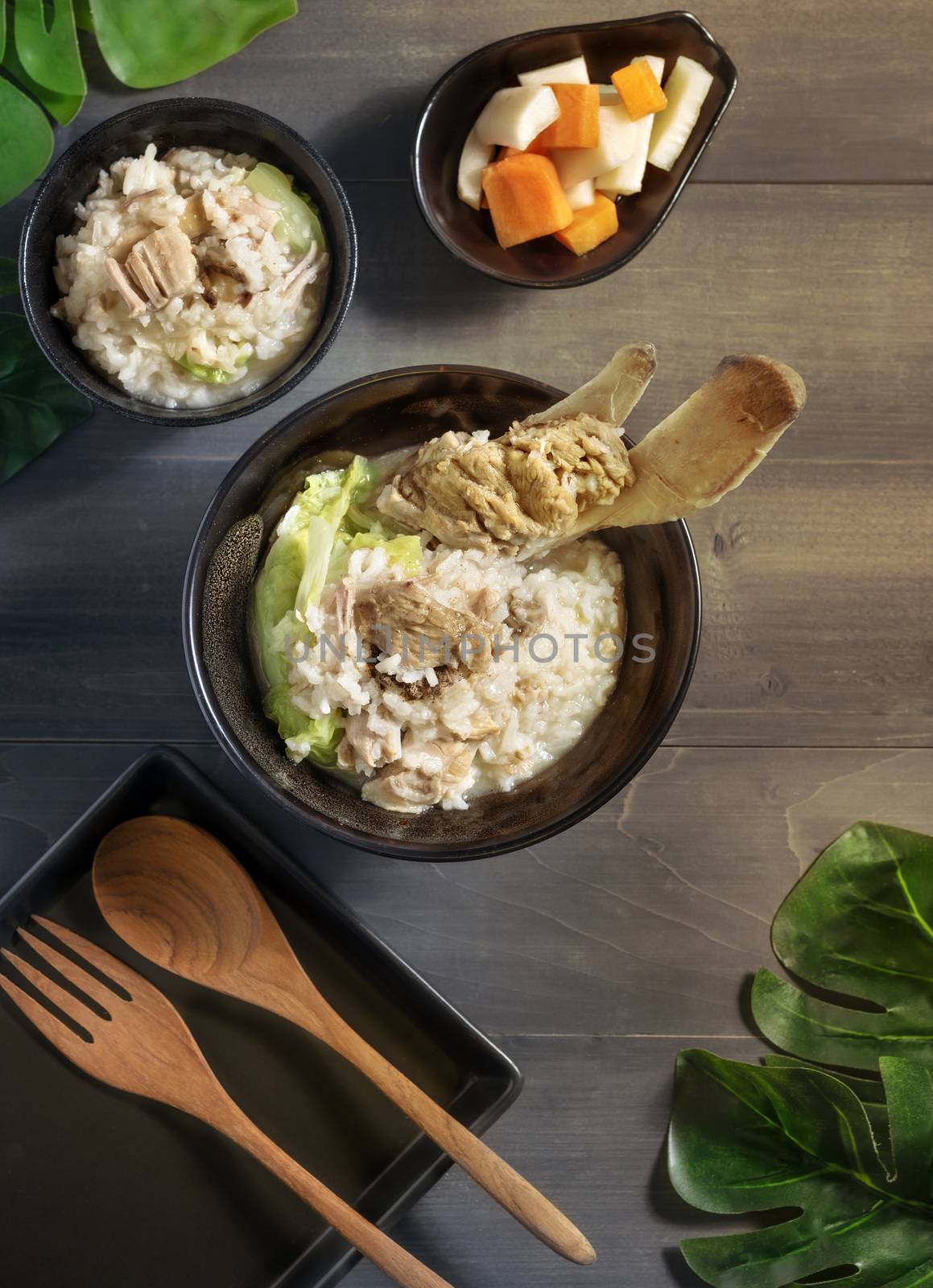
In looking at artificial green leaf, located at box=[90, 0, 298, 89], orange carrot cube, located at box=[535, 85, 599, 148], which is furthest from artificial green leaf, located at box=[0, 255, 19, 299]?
orange carrot cube, located at box=[535, 85, 599, 148]

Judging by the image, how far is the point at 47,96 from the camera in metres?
1.78

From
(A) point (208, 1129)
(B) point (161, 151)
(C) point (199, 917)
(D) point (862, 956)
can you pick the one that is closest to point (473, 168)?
(B) point (161, 151)

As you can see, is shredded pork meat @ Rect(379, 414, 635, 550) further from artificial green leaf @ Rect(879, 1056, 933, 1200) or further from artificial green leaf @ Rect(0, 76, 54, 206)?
artificial green leaf @ Rect(879, 1056, 933, 1200)

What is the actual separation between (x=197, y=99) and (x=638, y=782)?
4.39ft

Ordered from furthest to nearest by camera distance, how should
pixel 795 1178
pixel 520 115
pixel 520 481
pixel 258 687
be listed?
1. pixel 795 1178
2. pixel 520 115
3. pixel 258 687
4. pixel 520 481

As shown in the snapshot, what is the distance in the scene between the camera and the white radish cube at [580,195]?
1.77 meters

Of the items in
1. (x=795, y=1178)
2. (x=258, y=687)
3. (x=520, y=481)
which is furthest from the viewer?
(x=795, y=1178)

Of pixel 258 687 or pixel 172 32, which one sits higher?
pixel 172 32

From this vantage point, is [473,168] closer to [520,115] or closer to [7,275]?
[520,115]

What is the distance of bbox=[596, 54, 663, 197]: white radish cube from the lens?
1745 mm

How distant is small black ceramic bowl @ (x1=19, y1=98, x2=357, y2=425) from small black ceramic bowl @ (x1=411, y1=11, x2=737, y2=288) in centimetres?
17

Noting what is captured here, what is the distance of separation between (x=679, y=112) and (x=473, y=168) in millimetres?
353

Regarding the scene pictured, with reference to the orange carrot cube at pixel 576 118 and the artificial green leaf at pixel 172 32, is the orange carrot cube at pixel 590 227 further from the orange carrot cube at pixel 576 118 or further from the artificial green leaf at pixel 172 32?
the artificial green leaf at pixel 172 32

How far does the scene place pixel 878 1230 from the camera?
5.87 feet
